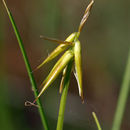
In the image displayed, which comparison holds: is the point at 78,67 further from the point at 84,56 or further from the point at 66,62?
the point at 84,56

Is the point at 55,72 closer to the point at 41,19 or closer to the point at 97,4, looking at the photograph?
the point at 41,19

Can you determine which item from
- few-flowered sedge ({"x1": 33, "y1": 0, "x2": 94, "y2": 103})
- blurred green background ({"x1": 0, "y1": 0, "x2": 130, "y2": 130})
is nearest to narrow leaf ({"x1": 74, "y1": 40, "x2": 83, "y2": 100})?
few-flowered sedge ({"x1": 33, "y1": 0, "x2": 94, "y2": 103})

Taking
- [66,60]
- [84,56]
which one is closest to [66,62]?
[66,60]

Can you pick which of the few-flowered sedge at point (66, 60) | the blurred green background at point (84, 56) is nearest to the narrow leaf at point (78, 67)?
the few-flowered sedge at point (66, 60)

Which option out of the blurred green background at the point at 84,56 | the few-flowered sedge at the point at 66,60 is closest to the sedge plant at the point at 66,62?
the few-flowered sedge at the point at 66,60

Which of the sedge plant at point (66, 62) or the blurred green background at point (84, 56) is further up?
the blurred green background at point (84, 56)

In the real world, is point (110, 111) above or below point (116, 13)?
below

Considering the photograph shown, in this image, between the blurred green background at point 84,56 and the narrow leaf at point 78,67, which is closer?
the narrow leaf at point 78,67

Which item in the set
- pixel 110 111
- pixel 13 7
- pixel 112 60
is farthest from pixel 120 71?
pixel 13 7

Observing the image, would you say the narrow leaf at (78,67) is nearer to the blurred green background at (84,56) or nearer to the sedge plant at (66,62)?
the sedge plant at (66,62)
